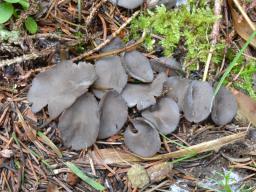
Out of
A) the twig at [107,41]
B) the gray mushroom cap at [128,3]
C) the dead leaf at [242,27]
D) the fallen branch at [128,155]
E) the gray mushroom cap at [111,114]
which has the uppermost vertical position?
the gray mushroom cap at [128,3]

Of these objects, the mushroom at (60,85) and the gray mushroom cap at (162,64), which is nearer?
the mushroom at (60,85)

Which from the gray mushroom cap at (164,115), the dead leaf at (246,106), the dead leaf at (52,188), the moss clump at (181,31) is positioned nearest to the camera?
the dead leaf at (52,188)

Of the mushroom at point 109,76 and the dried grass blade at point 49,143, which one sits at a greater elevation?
the mushroom at point 109,76

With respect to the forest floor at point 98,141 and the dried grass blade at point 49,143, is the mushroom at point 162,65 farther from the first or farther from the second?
the dried grass blade at point 49,143

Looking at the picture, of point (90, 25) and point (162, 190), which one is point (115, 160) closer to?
point (162, 190)

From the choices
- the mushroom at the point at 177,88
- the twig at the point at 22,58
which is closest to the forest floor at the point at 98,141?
the twig at the point at 22,58

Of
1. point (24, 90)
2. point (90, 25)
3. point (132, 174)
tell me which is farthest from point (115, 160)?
point (90, 25)

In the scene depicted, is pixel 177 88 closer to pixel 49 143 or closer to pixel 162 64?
pixel 162 64

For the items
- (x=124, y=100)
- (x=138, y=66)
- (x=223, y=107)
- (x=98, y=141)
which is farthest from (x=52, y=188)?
(x=223, y=107)
